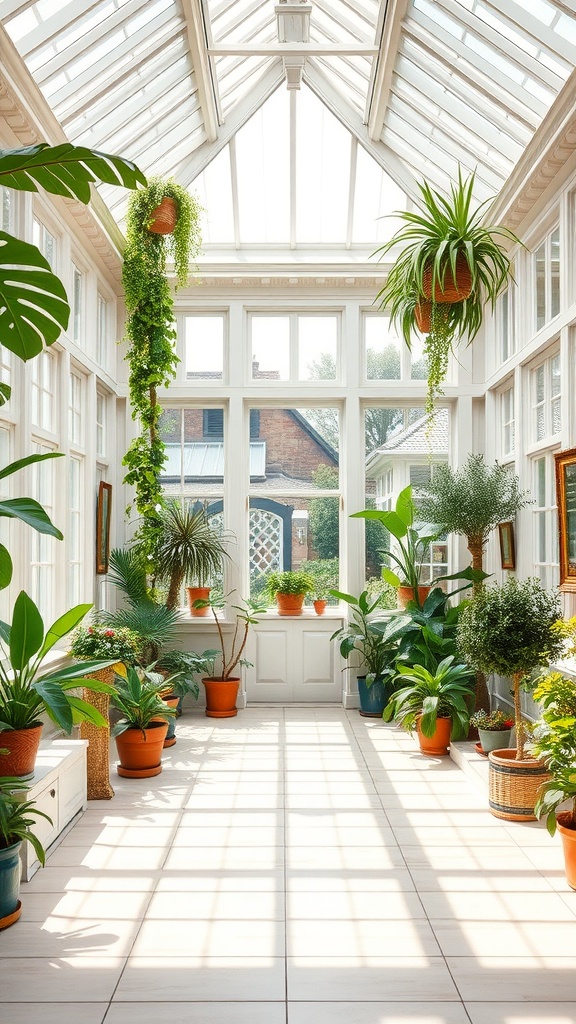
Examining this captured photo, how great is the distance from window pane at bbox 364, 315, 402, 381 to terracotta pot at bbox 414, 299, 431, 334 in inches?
110

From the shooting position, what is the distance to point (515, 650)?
4.34 m

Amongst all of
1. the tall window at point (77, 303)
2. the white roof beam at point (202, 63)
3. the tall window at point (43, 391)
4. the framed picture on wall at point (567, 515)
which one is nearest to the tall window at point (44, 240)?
the tall window at point (77, 303)

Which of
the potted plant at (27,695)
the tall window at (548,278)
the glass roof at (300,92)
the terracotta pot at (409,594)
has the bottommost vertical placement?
the potted plant at (27,695)

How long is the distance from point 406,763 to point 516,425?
104 inches

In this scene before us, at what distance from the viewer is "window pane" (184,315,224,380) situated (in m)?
7.98

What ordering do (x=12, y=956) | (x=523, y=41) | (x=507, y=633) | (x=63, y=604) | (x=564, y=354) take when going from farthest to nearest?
(x=63, y=604), (x=564, y=354), (x=523, y=41), (x=507, y=633), (x=12, y=956)

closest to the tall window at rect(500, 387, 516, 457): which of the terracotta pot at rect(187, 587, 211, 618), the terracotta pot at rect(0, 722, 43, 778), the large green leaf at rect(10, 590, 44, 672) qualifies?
the terracotta pot at rect(187, 587, 211, 618)

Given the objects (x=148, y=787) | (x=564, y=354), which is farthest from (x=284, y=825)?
(x=564, y=354)

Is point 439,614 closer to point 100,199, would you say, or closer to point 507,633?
point 507,633

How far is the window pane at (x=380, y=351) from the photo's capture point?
7.94 meters

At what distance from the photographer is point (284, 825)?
4.39m

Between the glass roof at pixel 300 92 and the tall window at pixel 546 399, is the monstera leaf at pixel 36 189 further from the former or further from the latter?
the tall window at pixel 546 399

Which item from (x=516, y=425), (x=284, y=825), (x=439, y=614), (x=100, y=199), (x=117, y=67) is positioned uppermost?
(x=117, y=67)

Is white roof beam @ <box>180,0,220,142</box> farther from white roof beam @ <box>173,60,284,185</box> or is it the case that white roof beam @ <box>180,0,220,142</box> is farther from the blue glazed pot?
the blue glazed pot
